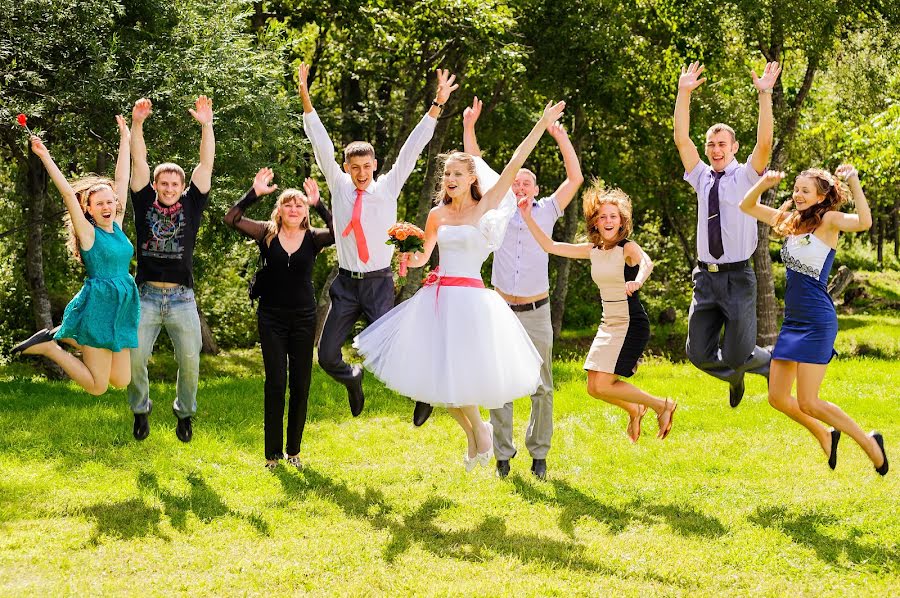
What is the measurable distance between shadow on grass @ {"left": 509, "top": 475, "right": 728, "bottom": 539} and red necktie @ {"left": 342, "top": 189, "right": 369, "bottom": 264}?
2491 mm

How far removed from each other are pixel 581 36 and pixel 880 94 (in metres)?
11.5

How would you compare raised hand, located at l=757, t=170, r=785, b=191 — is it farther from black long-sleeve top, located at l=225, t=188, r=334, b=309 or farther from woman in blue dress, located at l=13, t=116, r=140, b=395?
woman in blue dress, located at l=13, t=116, r=140, b=395

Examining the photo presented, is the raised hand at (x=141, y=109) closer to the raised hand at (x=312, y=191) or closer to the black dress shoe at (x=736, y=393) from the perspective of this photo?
the raised hand at (x=312, y=191)

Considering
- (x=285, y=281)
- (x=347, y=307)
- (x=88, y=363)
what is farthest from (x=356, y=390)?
(x=88, y=363)

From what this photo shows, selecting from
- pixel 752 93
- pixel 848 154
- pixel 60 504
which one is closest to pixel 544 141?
pixel 752 93

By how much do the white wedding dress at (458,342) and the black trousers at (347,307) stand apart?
1.87 ft

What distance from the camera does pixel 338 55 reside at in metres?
20.5

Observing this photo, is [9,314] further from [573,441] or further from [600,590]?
[600,590]

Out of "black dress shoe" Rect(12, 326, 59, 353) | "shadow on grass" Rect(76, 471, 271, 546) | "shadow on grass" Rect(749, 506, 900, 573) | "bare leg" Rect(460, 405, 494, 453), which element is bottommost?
"shadow on grass" Rect(76, 471, 271, 546)

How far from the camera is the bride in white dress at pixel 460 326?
24.3 feet

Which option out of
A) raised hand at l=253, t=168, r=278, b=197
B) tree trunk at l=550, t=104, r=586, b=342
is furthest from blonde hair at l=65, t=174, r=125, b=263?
tree trunk at l=550, t=104, r=586, b=342

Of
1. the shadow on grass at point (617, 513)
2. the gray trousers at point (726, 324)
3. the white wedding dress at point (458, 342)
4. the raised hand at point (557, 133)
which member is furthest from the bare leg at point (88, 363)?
the gray trousers at point (726, 324)

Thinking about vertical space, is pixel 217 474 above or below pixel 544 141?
below

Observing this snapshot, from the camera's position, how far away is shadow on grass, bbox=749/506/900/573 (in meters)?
6.73
